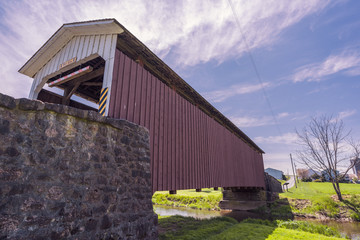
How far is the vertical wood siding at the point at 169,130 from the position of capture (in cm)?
549

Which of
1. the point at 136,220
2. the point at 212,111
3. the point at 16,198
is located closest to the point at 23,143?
the point at 16,198

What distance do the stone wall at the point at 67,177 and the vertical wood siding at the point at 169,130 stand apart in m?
1.46

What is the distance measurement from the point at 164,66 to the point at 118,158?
14.9 feet

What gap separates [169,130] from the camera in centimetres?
698

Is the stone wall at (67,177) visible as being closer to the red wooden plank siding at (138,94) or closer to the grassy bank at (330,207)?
the red wooden plank siding at (138,94)

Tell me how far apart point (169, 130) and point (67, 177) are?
13.9 ft

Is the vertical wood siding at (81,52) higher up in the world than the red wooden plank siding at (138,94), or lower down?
higher up

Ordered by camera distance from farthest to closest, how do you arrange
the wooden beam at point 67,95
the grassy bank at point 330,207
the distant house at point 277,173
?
the distant house at point 277,173 → the grassy bank at point 330,207 → the wooden beam at point 67,95

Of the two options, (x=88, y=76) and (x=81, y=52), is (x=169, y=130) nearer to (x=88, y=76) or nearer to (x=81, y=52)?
(x=88, y=76)

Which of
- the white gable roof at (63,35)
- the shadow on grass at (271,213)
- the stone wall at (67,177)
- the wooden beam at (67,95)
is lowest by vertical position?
the shadow on grass at (271,213)

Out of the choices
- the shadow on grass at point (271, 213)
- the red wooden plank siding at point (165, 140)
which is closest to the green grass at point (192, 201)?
the shadow on grass at point (271, 213)

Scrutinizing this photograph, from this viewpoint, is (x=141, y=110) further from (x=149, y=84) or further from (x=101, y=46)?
(x=101, y=46)

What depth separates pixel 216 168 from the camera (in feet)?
33.5

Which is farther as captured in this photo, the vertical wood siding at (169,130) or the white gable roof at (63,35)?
the white gable roof at (63,35)
